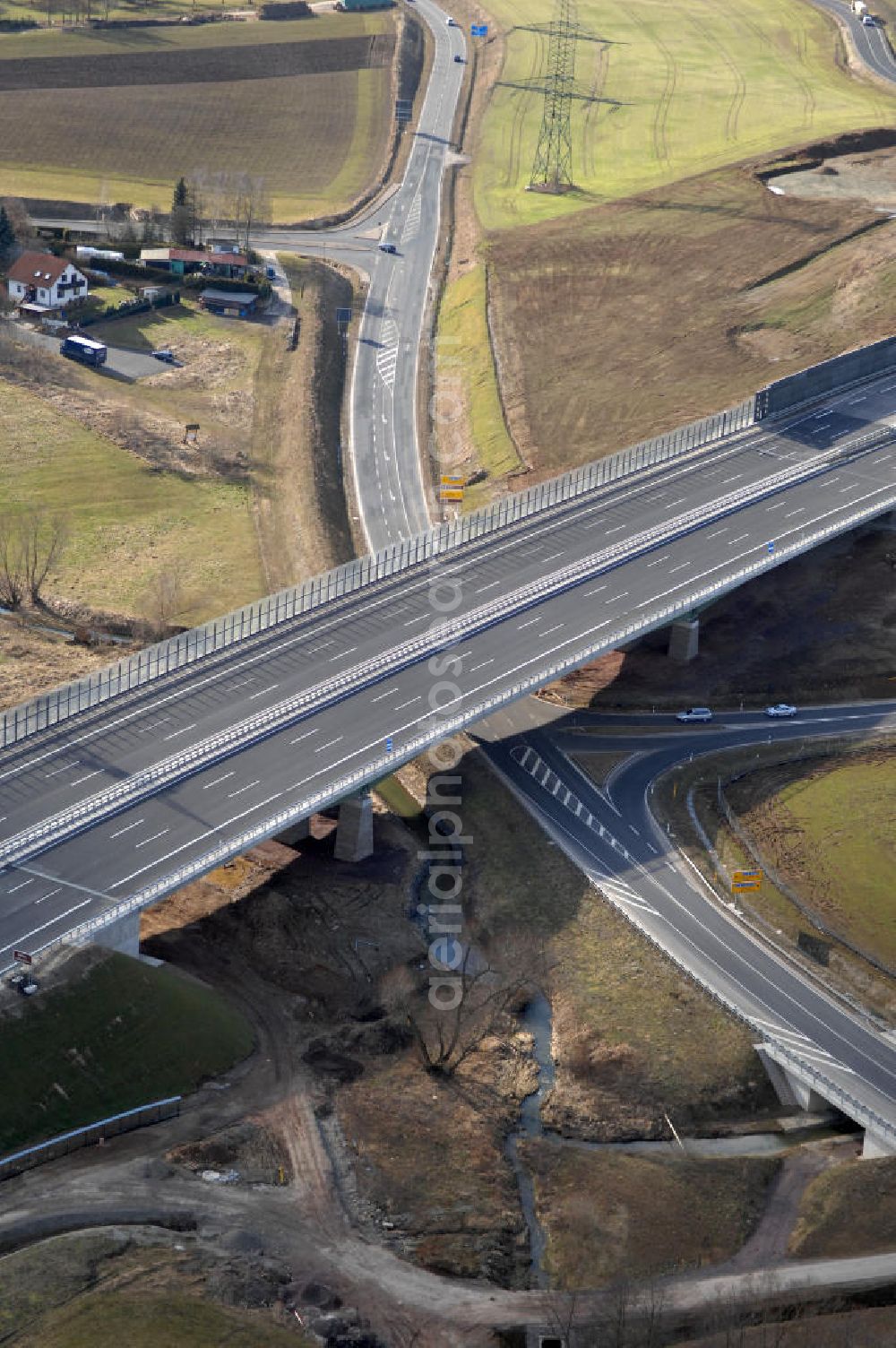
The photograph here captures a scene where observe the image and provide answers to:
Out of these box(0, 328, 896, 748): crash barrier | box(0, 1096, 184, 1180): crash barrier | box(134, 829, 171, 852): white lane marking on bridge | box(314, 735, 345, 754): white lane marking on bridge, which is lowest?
box(0, 1096, 184, 1180): crash barrier

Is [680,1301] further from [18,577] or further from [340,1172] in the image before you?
[18,577]

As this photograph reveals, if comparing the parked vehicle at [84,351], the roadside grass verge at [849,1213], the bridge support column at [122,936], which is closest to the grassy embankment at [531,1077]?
the roadside grass verge at [849,1213]

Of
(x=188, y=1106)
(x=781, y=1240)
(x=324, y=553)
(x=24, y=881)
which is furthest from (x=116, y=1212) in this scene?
(x=324, y=553)

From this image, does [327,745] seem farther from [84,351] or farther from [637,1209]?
[84,351]

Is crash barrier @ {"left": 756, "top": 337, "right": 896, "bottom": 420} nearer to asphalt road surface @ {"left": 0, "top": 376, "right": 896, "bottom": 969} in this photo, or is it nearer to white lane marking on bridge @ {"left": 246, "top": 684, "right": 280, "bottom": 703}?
asphalt road surface @ {"left": 0, "top": 376, "right": 896, "bottom": 969}

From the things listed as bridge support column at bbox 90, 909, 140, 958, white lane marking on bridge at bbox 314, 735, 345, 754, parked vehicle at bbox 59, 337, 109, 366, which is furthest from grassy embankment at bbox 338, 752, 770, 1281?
parked vehicle at bbox 59, 337, 109, 366

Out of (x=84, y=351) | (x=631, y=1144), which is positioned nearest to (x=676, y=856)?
(x=631, y=1144)
